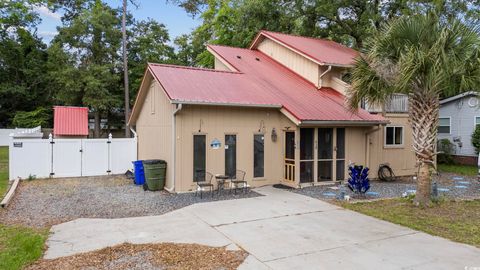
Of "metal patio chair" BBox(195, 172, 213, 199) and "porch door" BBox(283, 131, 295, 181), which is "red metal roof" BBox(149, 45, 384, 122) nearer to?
"porch door" BBox(283, 131, 295, 181)

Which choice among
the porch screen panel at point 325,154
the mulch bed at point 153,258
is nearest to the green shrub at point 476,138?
the porch screen panel at point 325,154

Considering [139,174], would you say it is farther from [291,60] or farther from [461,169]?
[461,169]

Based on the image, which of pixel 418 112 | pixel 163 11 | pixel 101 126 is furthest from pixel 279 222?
pixel 101 126

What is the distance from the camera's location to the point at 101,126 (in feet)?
108

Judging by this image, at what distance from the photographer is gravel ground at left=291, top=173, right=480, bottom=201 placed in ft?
35.8

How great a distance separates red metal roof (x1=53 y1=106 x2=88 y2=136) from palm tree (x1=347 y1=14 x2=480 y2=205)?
15941mm

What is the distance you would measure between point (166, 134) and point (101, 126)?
23.4 meters

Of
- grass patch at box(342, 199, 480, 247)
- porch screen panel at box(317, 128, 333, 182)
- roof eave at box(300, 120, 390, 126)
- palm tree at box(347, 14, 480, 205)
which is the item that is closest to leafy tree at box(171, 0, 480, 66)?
roof eave at box(300, 120, 390, 126)

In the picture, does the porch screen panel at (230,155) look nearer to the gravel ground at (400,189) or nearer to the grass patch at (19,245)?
the gravel ground at (400,189)

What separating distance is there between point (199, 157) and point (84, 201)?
144 inches

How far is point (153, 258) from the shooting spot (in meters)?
5.67

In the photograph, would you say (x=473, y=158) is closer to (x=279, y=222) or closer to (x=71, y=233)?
(x=279, y=222)

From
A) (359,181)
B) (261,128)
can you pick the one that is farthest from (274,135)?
(359,181)

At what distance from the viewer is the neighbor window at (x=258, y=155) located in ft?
40.5
